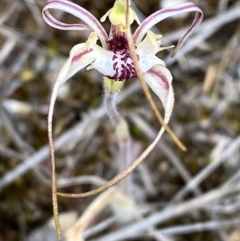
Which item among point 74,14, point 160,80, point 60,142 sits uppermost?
point 60,142

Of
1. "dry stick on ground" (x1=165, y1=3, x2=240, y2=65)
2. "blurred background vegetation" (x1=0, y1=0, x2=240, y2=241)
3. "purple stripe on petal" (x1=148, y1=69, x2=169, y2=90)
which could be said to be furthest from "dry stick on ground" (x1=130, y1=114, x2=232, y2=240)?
"purple stripe on petal" (x1=148, y1=69, x2=169, y2=90)

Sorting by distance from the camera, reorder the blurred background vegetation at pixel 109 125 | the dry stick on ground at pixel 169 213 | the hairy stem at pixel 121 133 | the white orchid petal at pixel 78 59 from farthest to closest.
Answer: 1. the blurred background vegetation at pixel 109 125
2. the dry stick on ground at pixel 169 213
3. the hairy stem at pixel 121 133
4. the white orchid petal at pixel 78 59

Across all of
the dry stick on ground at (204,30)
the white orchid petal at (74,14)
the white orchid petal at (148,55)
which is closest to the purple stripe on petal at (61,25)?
the white orchid petal at (74,14)

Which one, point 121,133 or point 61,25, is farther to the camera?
point 121,133

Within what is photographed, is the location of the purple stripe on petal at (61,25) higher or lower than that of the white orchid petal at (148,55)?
higher

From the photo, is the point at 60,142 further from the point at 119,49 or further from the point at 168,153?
the point at 119,49

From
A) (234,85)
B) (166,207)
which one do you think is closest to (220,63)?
(234,85)

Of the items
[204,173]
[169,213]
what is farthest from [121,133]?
[204,173]

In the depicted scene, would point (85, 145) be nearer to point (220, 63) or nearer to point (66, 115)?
point (66, 115)

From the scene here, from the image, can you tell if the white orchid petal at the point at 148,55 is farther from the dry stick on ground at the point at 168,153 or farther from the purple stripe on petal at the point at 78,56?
the dry stick on ground at the point at 168,153
